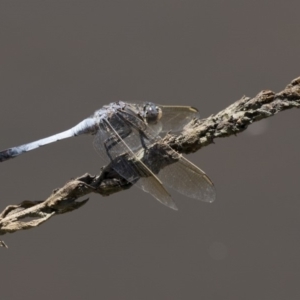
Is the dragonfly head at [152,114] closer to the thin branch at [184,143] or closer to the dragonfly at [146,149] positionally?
the dragonfly at [146,149]

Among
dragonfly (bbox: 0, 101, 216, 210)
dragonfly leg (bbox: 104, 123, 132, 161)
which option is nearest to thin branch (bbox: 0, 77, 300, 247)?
dragonfly (bbox: 0, 101, 216, 210)

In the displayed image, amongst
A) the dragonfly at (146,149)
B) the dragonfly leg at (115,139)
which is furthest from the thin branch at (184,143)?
the dragonfly leg at (115,139)

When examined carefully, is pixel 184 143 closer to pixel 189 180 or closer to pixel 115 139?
pixel 189 180

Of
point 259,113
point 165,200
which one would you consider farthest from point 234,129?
point 165,200

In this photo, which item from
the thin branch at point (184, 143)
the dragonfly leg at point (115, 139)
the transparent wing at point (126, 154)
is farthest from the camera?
the dragonfly leg at point (115, 139)

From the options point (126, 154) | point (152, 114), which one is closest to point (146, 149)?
point (126, 154)

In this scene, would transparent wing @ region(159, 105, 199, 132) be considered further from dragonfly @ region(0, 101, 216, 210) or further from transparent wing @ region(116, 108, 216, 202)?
transparent wing @ region(116, 108, 216, 202)

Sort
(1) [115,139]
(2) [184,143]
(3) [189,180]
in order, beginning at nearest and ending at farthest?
1. (2) [184,143]
2. (3) [189,180]
3. (1) [115,139]
